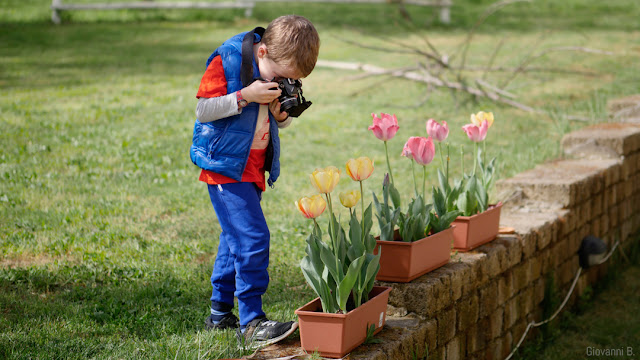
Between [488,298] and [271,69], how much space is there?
182 cm

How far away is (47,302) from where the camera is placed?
344 centimetres

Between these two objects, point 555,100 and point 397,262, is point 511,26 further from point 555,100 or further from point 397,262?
point 397,262

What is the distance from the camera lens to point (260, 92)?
8.59ft

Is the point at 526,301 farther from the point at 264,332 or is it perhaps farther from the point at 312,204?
the point at 312,204

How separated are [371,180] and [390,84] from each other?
4.42 metres

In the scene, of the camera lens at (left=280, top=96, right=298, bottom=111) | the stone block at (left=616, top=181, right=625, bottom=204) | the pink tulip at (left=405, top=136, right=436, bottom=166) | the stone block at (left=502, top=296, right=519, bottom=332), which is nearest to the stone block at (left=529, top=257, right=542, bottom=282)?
the stone block at (left=502, top=296, right=519, bottom=332)

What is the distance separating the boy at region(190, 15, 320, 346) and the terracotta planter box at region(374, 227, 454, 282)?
578 millimetres

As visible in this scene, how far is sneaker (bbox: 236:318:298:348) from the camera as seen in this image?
2685 millimetres

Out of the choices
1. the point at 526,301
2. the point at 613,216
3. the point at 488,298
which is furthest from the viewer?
the point at 613,216

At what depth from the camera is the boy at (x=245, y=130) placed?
8.71ft

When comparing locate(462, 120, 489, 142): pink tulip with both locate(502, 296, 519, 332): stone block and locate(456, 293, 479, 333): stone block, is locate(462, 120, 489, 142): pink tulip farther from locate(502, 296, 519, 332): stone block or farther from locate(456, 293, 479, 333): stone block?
locate(502, 296, 519, 332): stone block

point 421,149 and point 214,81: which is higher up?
point 214,81

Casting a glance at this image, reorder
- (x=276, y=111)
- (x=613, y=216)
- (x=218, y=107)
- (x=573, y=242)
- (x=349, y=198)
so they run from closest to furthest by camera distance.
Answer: (x=349, y=198)
(x=218, y=107)
(x=276, y=111)
(x=573, y=242)
(x=613, y=216)

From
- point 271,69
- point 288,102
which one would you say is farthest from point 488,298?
point 271,69
